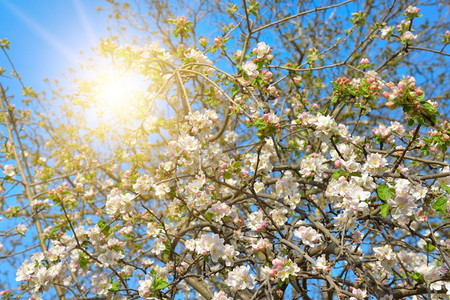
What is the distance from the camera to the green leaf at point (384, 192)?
1.62 metres

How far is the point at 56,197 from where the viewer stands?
2.38 metres

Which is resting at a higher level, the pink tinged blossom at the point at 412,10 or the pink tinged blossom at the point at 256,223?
the pink tinged blossom at the point at 412,10

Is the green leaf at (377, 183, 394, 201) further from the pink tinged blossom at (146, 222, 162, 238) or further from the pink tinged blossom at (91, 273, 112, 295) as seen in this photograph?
the pink tinged blossom at (91, 273, 112, 295)

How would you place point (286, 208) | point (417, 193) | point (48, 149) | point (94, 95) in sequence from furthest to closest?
1. point (48, 149)
2. point (286, 208)
3. point (94, 95)
4. point (417, 193)

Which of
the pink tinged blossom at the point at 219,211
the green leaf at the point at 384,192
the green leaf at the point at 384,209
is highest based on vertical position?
the pink tinged blossom at the point at 219,211

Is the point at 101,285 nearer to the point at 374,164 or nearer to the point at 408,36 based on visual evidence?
the point at 374,164

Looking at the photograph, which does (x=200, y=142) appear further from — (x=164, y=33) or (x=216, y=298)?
(x=164, y=33)

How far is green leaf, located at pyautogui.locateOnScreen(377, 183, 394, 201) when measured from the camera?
5.31ft

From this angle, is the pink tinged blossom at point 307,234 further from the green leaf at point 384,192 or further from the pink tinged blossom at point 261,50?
the pink tinged blossom at point 261,50

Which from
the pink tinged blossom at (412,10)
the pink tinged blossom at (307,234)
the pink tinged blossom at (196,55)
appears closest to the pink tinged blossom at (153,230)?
the pink tinged blossom at (307,234)

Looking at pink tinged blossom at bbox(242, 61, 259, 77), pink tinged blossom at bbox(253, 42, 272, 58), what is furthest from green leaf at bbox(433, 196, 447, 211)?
pink tinged blossom at bbox(253, 42, 272, 58)

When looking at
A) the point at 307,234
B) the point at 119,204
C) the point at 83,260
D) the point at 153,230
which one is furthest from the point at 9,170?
the point at 307,234

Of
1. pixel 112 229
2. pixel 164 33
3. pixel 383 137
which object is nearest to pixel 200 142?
pixel 112 229

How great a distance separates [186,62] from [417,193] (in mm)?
1766
